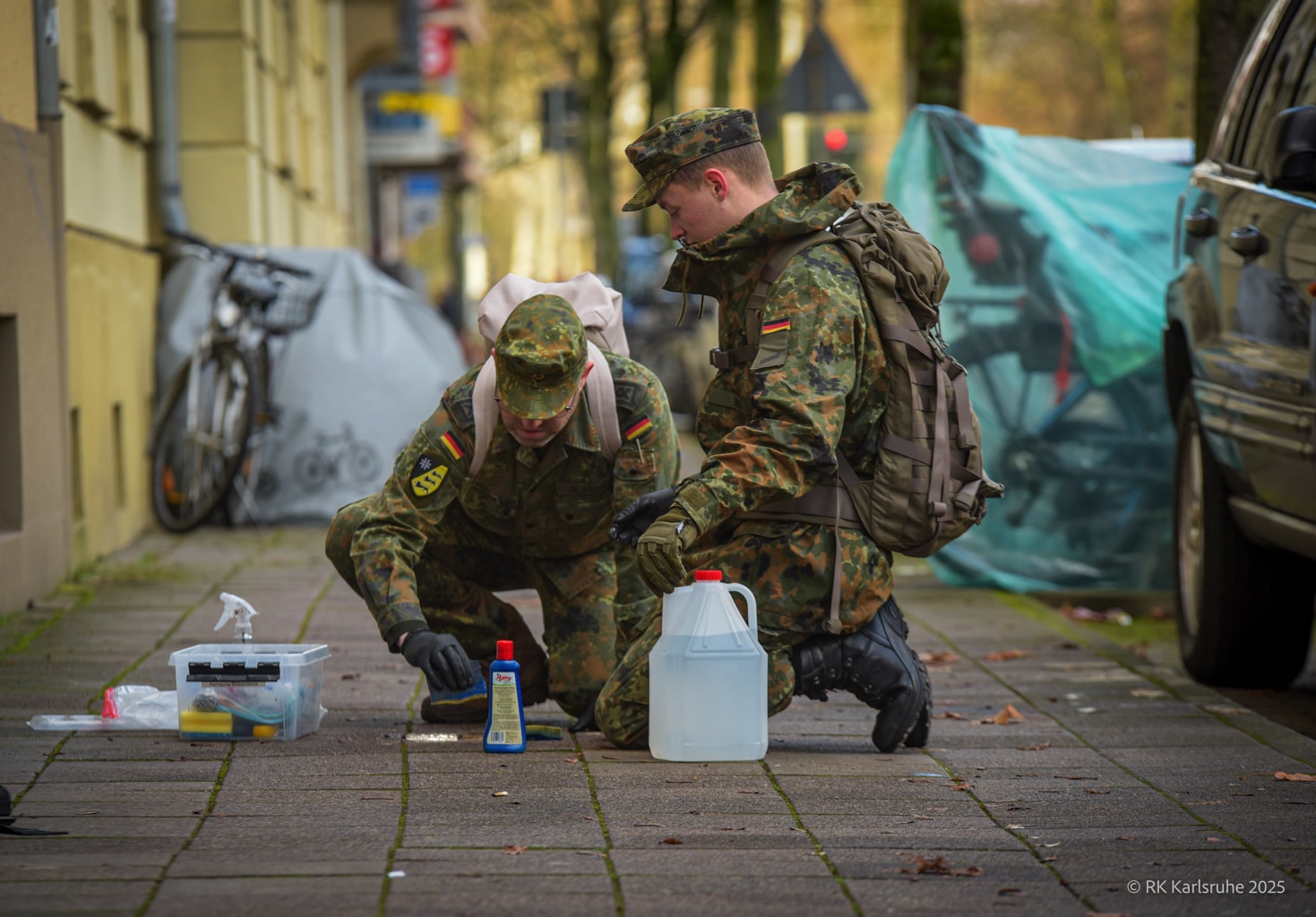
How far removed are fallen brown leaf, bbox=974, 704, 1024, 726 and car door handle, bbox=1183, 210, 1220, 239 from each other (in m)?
1.76

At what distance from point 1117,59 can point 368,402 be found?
2199 centimetres

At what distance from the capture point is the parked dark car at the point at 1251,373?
213 inches

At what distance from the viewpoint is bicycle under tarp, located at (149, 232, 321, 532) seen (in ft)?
33.9

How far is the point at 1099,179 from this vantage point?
859 centimetres

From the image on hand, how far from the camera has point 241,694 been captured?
500 cm

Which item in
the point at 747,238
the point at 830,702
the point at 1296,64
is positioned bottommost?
the point at 830,702

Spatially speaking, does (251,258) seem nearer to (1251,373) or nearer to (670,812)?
(1251,373)

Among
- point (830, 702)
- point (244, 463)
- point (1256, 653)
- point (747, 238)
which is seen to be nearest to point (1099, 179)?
point (1256, 653)

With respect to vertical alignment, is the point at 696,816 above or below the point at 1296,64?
below

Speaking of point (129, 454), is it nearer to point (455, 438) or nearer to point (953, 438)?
point (455, 438)

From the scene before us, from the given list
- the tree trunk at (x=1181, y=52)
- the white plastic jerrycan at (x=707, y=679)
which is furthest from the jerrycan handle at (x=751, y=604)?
the tree trunk at (x=1181, y=52)

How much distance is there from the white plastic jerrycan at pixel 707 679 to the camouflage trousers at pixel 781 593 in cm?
10

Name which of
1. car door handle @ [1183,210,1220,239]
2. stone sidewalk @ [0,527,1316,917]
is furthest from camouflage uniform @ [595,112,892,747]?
car door handle @ [1183,210,1220,239]

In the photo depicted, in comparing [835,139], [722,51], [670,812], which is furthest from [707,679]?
[722,51]
